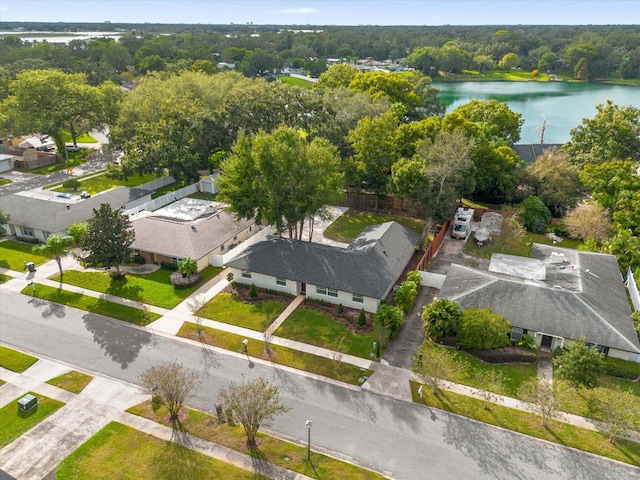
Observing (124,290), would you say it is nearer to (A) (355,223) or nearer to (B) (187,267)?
(B) (187,267)

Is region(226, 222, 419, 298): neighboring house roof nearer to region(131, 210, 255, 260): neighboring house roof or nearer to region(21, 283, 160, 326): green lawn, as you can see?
region(131, 210, 255, 260): neighboring house roof

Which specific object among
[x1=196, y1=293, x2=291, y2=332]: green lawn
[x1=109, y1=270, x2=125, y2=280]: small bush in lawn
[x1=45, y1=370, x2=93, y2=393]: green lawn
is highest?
[x1=109, y1=270, x2=125, y2=280]: small bush in lawn

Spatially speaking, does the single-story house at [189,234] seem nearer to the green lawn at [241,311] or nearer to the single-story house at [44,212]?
the green lawn at [241,311]

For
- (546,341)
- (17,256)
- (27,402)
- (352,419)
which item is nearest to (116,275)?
(17,256)

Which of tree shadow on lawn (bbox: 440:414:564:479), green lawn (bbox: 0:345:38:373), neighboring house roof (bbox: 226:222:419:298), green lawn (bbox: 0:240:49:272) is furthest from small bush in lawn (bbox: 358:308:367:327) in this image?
green lawn (bbox: 0:240:49:272)

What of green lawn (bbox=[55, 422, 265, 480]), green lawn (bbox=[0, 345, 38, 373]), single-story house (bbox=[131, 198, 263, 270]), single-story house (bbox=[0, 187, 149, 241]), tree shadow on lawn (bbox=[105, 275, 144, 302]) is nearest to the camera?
green lawn (bbox=[55, 422, 265, 480])

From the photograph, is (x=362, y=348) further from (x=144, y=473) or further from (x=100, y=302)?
(x=100, y=302)

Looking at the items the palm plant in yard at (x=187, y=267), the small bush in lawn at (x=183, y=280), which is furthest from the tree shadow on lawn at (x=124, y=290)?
the palm plant in yard at (x=187, y=267)
